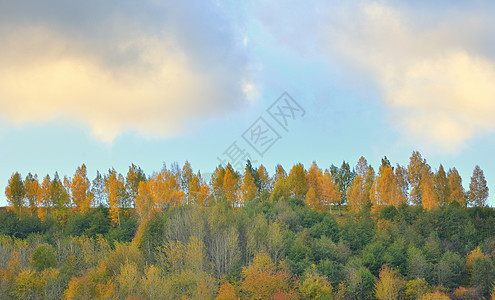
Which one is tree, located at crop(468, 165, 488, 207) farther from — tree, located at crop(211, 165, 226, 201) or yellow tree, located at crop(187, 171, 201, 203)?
yellow tree, located at crop(187, 171, 201, 203)

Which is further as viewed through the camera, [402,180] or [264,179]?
[264,179]

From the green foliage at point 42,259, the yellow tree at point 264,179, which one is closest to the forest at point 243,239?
the green foliage at point 42,259

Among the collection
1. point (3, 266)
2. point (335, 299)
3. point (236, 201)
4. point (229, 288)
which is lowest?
point (335, 299)

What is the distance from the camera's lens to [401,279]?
206 ft

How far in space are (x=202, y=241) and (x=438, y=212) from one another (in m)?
46.8

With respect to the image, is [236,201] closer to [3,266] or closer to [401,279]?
[401,279]

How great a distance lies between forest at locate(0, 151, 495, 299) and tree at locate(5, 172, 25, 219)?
0.93 ft

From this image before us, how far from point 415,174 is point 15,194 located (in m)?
91.5

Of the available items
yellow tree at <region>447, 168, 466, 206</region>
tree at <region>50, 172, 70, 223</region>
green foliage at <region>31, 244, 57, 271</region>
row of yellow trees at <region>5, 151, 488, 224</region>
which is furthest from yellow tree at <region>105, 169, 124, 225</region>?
yellow tree at <region>447, 168, 466, 206</region>

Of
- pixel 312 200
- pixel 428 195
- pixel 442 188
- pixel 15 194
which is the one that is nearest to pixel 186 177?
pixel 312 200

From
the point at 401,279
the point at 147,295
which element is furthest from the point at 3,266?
the point at 401,279

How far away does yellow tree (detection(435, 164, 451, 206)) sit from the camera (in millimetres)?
91650

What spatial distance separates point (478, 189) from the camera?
91812 mm

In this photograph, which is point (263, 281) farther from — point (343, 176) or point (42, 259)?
point (343, 176)
